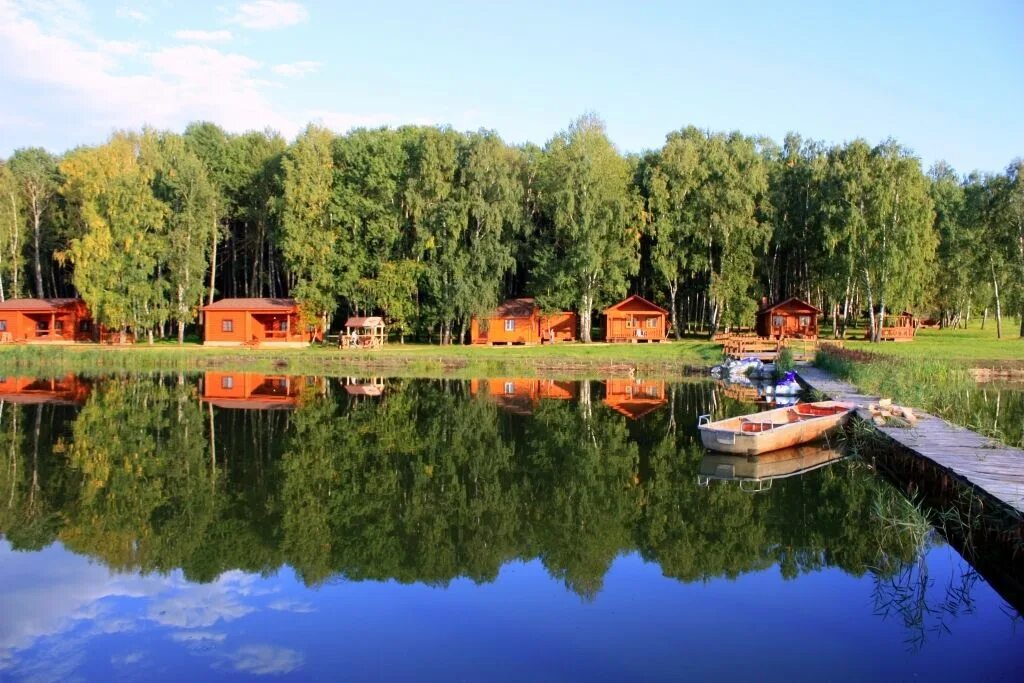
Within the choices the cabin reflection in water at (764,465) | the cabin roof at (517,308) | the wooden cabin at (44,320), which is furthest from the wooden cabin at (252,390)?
the wooden cabin at (44,320)

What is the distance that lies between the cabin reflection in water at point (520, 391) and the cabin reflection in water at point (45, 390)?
14.9 meters

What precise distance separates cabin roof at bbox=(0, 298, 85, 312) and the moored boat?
4941 cm

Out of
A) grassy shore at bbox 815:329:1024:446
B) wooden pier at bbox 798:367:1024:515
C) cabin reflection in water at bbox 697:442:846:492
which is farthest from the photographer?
grassy shore at bbox 815:329:1024:446

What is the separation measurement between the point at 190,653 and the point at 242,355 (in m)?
38.9

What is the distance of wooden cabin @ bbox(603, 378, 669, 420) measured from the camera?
28219 mm

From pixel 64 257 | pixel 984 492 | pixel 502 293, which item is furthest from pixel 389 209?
pixel 984 492

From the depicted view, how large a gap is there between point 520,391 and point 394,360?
39.8ft

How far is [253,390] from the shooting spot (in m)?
33.8

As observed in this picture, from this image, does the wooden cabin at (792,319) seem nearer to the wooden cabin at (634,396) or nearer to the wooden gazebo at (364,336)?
the wooden cabin at (634,396)

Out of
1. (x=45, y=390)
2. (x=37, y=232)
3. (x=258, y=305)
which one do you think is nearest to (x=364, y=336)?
(x=258, y=305)

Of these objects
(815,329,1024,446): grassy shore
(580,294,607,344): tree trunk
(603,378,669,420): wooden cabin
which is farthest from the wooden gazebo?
(815,329,1024,446): grassy shore

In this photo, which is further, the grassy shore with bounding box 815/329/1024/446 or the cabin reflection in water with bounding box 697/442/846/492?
the grassy shore with bounding box 815/329/1024/446

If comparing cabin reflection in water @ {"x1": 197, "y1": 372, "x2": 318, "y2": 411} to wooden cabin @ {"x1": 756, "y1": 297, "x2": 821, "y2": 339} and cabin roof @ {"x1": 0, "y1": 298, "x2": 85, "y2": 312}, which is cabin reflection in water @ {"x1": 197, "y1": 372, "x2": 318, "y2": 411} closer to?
cabin roof @ {"x1": 0, "y1": 298, "x2": 85, "y2": 312}

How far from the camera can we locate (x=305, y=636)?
31.5 ft
